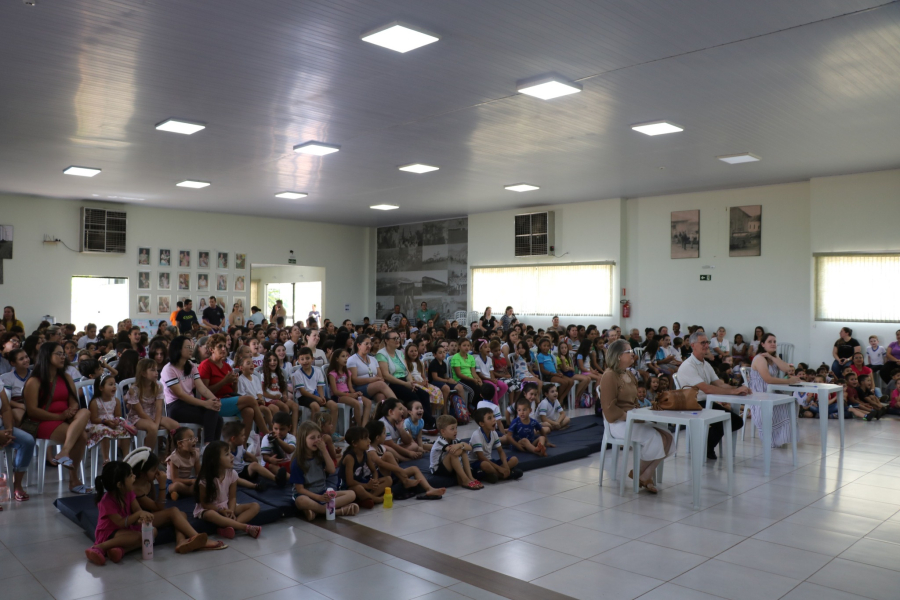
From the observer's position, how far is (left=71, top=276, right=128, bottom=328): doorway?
14.4m

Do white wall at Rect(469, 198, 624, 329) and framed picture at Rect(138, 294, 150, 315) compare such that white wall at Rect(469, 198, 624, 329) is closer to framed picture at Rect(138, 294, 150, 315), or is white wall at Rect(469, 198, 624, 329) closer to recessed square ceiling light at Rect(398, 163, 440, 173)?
recessed square ceiling light at Rect(398, 163, 440, 173)

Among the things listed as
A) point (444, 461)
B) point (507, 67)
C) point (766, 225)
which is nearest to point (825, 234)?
point (766, 225)

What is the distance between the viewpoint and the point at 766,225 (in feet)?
40.1

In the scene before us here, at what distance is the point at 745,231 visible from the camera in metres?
12.4

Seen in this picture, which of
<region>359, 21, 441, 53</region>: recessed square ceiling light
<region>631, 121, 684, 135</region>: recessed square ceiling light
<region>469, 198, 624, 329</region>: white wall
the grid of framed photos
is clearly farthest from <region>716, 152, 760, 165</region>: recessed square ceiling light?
the grid of framed photos

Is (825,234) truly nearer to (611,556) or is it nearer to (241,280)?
(611,556)

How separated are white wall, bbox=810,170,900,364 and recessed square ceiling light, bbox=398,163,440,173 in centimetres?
636

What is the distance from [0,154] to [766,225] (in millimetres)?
12252

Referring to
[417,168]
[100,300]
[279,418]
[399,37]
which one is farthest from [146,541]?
[100,300]

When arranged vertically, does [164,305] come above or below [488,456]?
above

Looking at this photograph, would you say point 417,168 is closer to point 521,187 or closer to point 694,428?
point 521,187

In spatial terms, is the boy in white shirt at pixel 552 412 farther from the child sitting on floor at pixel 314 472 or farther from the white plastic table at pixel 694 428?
the child sitting on floor at pixel 314 472

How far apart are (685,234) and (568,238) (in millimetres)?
2445

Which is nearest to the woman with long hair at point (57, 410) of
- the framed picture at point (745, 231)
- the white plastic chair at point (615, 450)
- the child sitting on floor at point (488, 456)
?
the child sitting on floor at point (488, 456)
